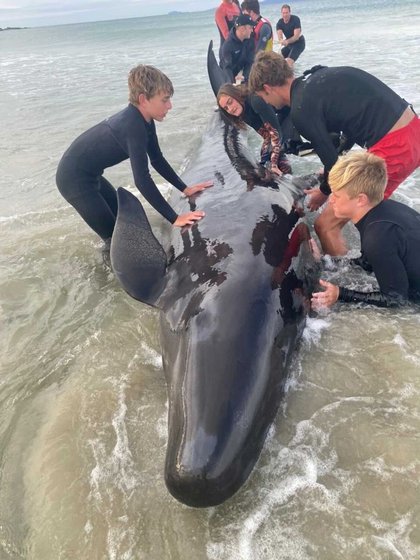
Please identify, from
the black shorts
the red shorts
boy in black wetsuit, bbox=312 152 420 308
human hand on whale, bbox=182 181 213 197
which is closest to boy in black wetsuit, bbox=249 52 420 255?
the red shorts

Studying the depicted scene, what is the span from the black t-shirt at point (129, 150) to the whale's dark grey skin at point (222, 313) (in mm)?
532

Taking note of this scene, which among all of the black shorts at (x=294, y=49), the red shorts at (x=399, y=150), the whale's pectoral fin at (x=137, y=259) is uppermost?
the red shorts at (x=399, y=150)

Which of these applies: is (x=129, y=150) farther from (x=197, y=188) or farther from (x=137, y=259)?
(x=137, y=259)

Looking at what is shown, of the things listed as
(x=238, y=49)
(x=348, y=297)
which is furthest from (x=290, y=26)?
(x=348, y=297)

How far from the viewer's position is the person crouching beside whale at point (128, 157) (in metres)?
5.25

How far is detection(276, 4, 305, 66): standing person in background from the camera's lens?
17797mm

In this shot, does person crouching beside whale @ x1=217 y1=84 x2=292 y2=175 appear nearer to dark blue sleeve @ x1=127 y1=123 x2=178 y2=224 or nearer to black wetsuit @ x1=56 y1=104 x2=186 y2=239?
black wetsuit @ x1=56 y1=104 x2=186 y2=239

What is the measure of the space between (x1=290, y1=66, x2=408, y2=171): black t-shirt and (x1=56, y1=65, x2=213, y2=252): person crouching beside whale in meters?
1.43

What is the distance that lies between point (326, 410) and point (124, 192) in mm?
2855

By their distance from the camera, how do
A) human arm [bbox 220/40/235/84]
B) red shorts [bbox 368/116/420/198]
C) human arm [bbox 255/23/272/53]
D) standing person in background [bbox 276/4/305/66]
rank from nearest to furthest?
red shorts [bbox 368/116/420/198] < human arm [bbox 220/40/235/84] < human arm [bbox 255/23/272/53] < standing person in background [bbox 276/4/305/66]

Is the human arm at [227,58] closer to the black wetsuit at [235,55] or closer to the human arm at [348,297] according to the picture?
the black wetsuit at [235,55]

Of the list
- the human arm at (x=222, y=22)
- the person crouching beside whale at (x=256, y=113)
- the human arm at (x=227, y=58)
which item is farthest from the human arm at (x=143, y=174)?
the human arm at (x=222, y=22)

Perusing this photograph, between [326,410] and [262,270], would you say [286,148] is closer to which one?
[262,270]

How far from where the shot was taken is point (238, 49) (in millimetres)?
13555
